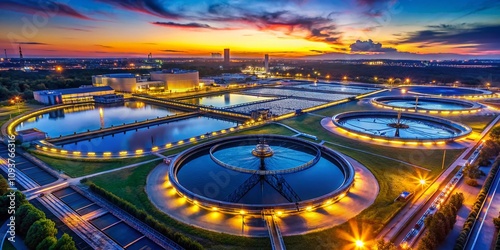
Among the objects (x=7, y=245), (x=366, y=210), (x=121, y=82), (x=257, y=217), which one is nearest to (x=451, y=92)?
(x=366, y=210)

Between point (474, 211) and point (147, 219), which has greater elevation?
point (474, 211)

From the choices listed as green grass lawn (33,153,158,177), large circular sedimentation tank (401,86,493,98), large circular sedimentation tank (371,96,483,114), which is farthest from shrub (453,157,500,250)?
large circular sedimentation tank (401,86,493,98)

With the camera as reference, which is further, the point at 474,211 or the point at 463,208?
the point at 463,208

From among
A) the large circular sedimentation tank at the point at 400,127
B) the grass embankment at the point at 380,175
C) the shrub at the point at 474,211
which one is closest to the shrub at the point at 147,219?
the grass embankment at the point at 380,175

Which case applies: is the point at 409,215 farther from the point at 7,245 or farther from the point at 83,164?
the point at 83,164

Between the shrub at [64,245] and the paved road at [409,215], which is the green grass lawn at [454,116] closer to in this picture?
the paved road at [409,215]


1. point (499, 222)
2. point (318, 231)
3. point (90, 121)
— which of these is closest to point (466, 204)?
point (499, 222)

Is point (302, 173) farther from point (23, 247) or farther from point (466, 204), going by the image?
point (23, 247)
